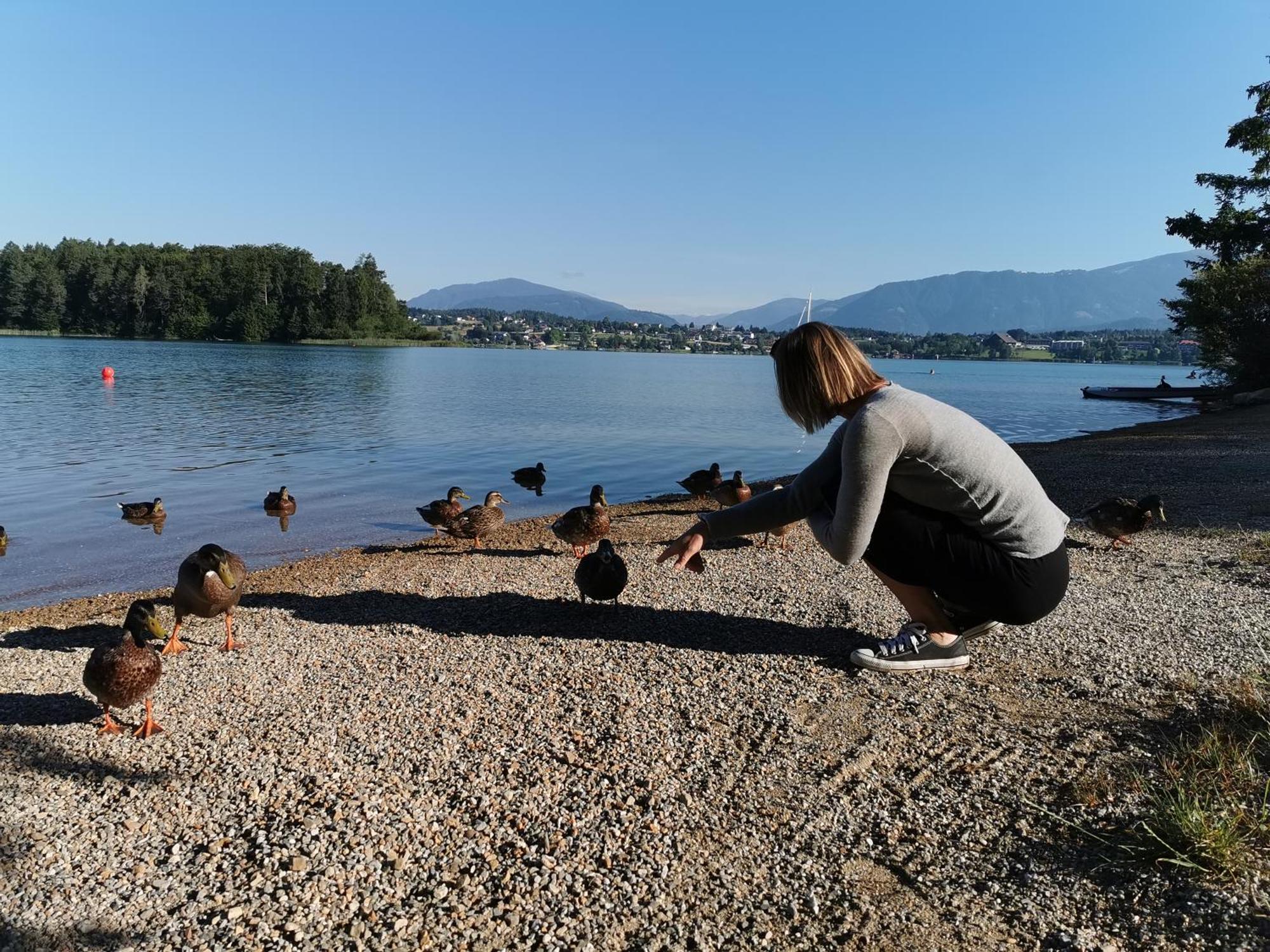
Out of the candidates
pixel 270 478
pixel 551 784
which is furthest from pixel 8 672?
pixel 270 478

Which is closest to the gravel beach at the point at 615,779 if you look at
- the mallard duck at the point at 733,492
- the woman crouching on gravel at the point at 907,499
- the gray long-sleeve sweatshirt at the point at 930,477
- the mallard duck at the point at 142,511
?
the woman crouching on gravel at the point at 907,499

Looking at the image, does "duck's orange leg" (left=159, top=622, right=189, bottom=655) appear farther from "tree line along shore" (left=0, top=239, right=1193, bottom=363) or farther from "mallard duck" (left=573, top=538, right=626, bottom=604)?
"tree line along shore" (left=0, top=239, right=1193, bottom=363)

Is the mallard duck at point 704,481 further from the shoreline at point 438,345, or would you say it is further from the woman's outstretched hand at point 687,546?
the shoreline at point 438,345

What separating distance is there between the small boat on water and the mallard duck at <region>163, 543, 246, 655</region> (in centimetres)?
4724

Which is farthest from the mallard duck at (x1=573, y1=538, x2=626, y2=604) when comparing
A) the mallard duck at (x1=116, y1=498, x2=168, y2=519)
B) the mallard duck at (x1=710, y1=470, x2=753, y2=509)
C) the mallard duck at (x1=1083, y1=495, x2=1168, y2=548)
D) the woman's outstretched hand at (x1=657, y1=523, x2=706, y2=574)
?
the mallard duck at (x1=116, y1=498, x2=168, y2=519)

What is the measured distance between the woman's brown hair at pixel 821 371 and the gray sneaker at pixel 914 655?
1.85 m

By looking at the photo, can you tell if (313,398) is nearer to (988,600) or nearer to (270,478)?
(270,478)

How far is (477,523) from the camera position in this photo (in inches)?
466

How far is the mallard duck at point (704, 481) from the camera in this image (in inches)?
603

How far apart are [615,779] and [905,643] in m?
2.43

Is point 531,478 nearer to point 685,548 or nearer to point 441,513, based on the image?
point 441,513

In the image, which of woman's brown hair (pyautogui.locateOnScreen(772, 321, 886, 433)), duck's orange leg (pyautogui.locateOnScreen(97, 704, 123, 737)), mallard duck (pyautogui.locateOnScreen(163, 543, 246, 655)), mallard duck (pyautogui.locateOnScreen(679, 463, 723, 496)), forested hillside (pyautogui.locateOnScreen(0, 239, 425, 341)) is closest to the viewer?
woman's brown hair (pyautogui.locateOnScreen(772, 321, 886, 433))

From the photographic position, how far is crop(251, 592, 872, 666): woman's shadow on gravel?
6.21 metres

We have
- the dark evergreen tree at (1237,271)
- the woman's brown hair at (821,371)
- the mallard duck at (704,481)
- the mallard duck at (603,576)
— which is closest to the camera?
the woman's brown hair at (821,371)
